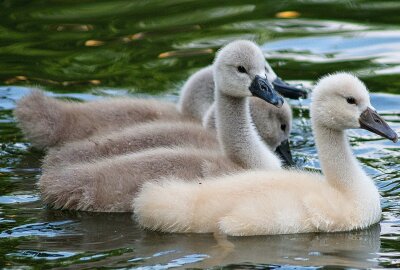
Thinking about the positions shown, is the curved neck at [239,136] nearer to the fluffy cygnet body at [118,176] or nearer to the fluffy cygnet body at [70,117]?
the fluffy cygnet body at [118,176]

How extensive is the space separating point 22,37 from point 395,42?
4230 mm

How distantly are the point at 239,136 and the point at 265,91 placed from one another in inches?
15.5

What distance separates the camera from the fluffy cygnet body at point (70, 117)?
33.3 feet

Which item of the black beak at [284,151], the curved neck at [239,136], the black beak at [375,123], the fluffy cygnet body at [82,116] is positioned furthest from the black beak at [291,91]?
the black beak at [375,123]

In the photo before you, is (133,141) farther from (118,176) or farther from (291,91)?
(291,91)

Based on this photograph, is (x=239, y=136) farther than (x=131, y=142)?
No

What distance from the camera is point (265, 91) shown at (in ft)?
29.8

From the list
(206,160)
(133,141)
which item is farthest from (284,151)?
(206,160)

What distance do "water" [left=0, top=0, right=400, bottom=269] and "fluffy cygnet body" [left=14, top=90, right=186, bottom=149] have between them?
274 mm

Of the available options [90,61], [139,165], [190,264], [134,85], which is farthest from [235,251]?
[90,61]

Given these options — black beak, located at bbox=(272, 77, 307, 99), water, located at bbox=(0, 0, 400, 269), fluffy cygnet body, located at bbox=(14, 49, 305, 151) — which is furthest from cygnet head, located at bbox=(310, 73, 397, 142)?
black beak, located at bbox=(272, 77, 307, 99)

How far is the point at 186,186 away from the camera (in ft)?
26.9

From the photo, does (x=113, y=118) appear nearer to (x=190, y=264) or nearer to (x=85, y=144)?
(x=85, y=144)

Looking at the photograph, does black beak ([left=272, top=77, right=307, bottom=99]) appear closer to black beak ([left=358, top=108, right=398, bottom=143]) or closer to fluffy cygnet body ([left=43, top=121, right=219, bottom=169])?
fluffy cygnet body ([left=43, top=121, right=219, bottom=169])
